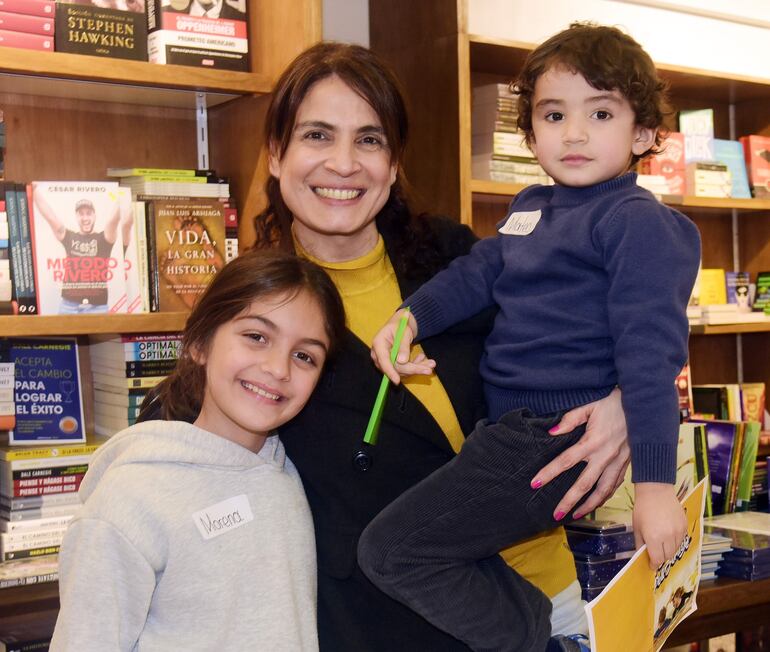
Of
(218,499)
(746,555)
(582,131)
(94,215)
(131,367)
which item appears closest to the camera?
(218,499)

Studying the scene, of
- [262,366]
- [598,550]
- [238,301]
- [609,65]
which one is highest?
[609,65]

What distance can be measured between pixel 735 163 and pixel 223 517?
112 inches

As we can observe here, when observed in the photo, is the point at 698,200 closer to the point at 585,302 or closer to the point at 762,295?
the point at 762,295

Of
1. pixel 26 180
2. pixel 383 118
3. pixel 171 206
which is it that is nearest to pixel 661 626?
pixel 383 118

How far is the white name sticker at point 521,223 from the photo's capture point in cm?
164

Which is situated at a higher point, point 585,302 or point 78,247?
point 78,247

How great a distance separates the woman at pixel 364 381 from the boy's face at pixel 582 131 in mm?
262

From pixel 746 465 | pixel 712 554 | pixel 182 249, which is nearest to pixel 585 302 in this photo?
pixel 182 249

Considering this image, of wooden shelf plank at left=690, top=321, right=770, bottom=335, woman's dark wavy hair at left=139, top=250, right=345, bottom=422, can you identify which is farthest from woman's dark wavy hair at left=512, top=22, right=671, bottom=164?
wooden shelf plank at left=690, top=321, right=770, bottom=335

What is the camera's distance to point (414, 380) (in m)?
1.66

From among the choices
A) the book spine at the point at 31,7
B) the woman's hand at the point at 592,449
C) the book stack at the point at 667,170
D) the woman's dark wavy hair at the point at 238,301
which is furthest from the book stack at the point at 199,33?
the book stack at the point at 667,170

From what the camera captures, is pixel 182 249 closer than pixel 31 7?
No

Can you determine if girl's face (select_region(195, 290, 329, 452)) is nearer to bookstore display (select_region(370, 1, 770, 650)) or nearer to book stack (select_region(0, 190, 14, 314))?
book stack (select_region(0, 190, 14, 314))

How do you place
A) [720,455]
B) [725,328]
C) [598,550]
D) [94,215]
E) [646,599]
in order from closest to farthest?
[646,599] → [94,215] → [598,550] → [720,455] → [725,328]
